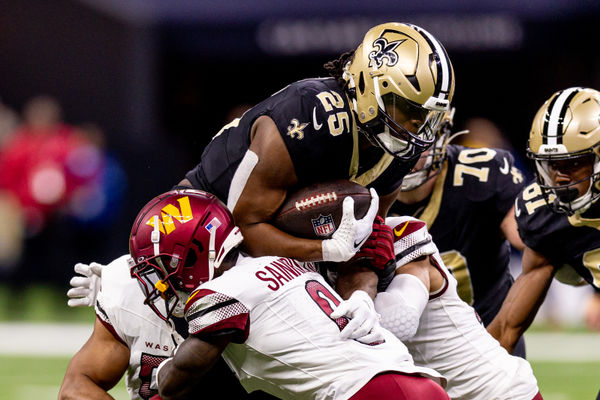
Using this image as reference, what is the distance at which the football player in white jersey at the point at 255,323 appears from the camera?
3299mm

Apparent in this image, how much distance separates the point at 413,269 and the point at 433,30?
8872mm

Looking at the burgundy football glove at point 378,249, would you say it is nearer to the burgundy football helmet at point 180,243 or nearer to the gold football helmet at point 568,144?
the burgundy football helmet at point 180,243

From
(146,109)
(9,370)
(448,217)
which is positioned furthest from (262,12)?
(448,217)

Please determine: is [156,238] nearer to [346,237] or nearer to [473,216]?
[346,237]

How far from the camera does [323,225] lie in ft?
12.3

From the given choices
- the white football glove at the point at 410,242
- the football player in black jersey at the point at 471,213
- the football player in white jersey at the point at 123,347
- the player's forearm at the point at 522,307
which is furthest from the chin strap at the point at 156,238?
the football player in black jersey at the point at 471,213

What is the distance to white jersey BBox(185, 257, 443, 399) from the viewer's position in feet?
10.8

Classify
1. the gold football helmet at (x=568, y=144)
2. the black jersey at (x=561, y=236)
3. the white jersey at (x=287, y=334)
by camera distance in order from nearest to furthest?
1. the white jersey at (x=287, y=334)
2. the gold football helmet at (x=568, y=144)
3. the black jersey at (x=561, y=236)

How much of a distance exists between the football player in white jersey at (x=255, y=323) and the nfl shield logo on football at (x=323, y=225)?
Answer: 21 cm

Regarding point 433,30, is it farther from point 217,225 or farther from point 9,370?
point 217,225

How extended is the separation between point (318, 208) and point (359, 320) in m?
0.55

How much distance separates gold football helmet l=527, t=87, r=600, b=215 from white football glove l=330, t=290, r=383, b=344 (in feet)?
5.02

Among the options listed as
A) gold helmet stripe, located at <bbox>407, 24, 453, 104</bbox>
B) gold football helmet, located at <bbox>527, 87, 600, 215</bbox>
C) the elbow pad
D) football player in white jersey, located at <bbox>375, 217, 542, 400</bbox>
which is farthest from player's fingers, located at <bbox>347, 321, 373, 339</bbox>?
gold football helmet, located at <bbox>527, 87, 600, 215</bbox>

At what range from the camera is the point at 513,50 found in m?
13.2
